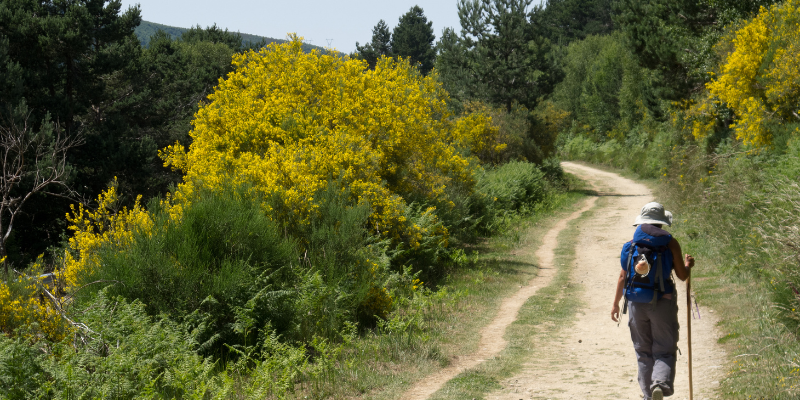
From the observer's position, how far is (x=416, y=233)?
13422 millimetres

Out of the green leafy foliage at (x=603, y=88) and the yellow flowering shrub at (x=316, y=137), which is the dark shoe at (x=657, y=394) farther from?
the green leafy foliage at (x=603, y=88)

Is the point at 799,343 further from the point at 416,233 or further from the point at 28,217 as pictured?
the point at 28,217


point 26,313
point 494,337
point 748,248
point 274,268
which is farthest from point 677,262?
point 26,313

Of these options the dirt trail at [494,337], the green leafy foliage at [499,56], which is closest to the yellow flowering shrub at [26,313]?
the dirt trail at [494,337]

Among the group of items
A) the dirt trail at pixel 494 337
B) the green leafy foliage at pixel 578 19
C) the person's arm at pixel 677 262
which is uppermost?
the green leafy foliage at pixel 578 19

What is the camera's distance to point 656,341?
573 cm

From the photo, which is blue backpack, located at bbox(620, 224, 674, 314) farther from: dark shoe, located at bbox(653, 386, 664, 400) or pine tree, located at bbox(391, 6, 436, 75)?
pine tree, located at bbox(391, 6, 436, 75)

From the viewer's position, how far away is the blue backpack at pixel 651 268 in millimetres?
5602

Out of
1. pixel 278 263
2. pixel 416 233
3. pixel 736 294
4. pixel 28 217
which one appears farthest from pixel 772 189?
pixel 28 217

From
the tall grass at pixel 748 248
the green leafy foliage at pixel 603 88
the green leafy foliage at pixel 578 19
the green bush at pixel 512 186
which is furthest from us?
the green leafy foliage at pixel 578 19

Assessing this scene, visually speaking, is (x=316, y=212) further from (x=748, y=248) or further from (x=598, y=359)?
(x=748, y=248)

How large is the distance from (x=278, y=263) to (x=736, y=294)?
295 inches

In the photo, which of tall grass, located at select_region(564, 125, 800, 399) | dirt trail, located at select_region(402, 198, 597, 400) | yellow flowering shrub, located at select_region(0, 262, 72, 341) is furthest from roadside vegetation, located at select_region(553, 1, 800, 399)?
yellow flowering shrub, located at select_region(0, 262, 72, 341)

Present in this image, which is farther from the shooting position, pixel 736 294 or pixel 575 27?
pixel 575 27
